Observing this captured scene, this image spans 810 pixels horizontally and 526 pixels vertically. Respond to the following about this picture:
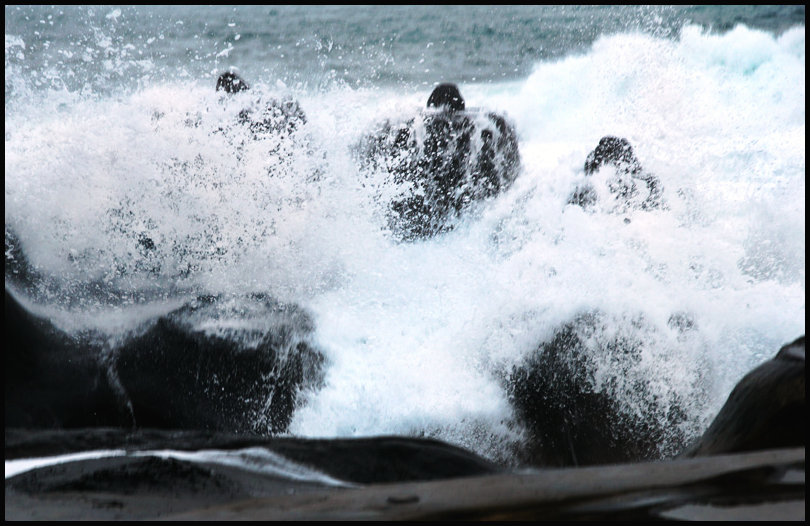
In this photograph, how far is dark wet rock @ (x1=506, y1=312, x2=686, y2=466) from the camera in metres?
3.27

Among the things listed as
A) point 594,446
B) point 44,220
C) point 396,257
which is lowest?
point 594,446

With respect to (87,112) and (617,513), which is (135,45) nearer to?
(87,112)

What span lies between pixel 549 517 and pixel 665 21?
759 centimetres

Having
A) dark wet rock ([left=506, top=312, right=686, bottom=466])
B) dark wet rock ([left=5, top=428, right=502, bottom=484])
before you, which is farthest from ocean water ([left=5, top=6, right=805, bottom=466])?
dark wet rock ([left=5, top=428, right=502, bottom=484])

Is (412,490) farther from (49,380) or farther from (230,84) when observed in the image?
(230,84)

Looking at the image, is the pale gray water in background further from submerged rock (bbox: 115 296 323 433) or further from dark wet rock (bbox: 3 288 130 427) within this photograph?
dark wet rock (bbox: 3 288 130 427)

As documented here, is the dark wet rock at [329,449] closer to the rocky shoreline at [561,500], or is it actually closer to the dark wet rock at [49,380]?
the rocky shoreline at [561,500]

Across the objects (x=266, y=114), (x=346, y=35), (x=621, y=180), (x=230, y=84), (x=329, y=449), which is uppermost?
(x=346, y=35)

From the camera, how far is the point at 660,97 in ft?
20.8

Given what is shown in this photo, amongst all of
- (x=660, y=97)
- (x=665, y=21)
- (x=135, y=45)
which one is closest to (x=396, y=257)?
(x=660, y=97)

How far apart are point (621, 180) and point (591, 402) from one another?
2.04 m

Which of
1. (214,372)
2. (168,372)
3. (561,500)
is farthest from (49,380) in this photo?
(561,500)

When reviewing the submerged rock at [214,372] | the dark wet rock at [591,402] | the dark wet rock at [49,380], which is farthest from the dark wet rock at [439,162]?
the dark wet rock at [49,380]

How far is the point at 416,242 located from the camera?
16.7 ft
